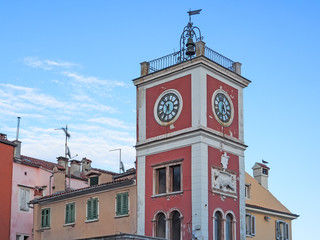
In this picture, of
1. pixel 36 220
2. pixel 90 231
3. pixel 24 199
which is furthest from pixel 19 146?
pixel 90 231

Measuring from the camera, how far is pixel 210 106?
38906mm

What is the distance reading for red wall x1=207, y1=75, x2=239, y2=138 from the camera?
38781 millimetres

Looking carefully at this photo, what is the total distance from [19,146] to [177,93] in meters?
22.3

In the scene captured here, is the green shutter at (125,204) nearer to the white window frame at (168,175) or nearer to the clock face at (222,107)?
the white window frame at (168,175)

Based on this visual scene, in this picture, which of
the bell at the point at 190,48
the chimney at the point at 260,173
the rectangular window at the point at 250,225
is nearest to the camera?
the bell at the point at 190,48

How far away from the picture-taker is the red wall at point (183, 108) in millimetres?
38781

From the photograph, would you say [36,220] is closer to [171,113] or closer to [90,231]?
[90,231]

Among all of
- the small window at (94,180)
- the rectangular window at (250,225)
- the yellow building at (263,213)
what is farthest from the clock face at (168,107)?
the rectangular window at (250,225)

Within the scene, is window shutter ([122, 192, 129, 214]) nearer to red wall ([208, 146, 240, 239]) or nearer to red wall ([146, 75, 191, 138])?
Answer: red wall ([146, 75, 191, 138])

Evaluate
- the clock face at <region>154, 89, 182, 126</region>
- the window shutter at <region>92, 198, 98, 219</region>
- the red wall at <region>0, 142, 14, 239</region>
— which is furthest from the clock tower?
the red wall at <region>0, 142, 14, 239</region>

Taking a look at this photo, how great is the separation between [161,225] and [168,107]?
715cm

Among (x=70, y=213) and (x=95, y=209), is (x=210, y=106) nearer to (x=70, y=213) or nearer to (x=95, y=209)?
(x=95, y=209)

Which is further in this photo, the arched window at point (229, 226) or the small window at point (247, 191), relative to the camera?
the small window at point (247, 191)

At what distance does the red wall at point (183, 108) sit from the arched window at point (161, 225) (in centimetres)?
511
